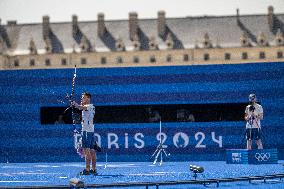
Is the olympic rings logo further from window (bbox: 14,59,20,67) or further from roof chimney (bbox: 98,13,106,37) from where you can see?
roof chimney (bbox: 98,13,106,37)

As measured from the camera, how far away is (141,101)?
667 inches

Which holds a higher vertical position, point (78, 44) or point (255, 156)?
point (78, 44)

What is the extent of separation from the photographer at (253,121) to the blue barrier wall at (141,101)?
1.72 meters

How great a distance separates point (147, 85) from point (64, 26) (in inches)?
3005

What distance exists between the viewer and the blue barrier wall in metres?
16.6

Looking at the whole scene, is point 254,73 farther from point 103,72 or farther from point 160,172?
point 160,172

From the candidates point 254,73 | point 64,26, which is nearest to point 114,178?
point 254,73

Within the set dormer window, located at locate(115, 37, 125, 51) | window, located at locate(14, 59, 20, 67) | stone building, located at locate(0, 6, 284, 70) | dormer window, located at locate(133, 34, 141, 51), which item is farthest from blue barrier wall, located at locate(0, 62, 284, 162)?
window, located at locate(14, 59, 20, 67)

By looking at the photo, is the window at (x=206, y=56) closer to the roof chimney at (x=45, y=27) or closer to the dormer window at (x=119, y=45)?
the dormer window at (x=119, y=45)

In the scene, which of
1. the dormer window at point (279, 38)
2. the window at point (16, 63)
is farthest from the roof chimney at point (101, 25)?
the dormer window at point (279, 38)

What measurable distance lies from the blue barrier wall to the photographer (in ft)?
5.64

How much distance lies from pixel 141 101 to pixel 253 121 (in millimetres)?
3756

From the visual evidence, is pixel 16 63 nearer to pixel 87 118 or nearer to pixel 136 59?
pixel 136 59

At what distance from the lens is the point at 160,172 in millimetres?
12297
